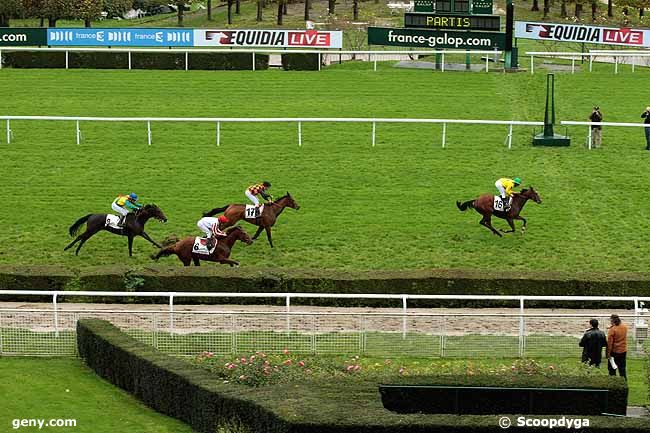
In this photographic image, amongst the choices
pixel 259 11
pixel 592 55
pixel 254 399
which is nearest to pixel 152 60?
pixel 592 55

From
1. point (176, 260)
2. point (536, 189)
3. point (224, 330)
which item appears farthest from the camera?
point (536, 189)

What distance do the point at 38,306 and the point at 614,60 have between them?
85.2ft

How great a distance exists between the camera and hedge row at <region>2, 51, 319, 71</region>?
38.7 metres

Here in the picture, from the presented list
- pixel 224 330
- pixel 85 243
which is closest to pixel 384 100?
pixel 85 243

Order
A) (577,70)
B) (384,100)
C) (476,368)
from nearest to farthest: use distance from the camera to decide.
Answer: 1. (476,368)
2. (384,100)
3. (577,70)

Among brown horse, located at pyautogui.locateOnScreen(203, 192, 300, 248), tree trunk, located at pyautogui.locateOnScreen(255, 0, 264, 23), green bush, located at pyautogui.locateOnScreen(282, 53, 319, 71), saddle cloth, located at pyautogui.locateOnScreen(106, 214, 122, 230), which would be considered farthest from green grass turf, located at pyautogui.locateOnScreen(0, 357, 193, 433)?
tree trunk, located at pyautogui.locateOnScreen(255, 0, 264, 23)

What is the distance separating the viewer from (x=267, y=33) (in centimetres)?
4100

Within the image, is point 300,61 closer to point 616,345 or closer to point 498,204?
point 498,204

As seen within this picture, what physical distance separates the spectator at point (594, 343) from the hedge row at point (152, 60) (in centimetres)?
2395

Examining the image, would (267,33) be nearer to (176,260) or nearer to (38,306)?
(176,260)

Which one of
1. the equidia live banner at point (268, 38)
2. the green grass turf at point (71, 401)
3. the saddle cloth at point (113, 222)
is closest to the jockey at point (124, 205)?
the saddle cloth at point (113, 222)

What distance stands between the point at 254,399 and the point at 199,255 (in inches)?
340

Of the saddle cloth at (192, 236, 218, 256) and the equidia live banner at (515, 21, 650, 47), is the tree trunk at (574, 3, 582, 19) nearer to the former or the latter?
the equidia live banner at (515, 21, 650, 47)

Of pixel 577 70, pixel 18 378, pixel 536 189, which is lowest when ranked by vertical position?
pixel 18 378
